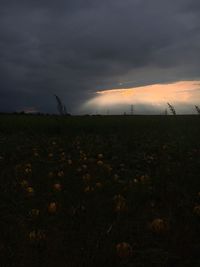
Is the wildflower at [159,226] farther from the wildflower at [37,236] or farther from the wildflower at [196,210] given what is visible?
the wildflower at [37,236]

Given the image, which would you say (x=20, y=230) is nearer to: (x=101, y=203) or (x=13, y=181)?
(x=101, y=203)

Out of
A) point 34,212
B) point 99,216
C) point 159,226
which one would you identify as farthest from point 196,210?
point 34,212

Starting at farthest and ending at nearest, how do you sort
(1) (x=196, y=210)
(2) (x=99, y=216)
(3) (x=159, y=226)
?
(1) (x=196, y=210) < (2) (x=99, y=216) < (3) (x=159, y=226)

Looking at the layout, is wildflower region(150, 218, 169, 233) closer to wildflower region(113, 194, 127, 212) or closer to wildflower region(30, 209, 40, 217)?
wildflower region(113, 194, 127, 212)

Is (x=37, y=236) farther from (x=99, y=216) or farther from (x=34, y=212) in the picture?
(x=99, y=216)

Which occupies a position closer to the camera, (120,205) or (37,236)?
(37,236)

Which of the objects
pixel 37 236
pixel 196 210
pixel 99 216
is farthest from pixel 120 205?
pixel 37 236

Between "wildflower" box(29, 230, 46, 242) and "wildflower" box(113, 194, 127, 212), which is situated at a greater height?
"wildflower" box(113, 194, 127, 212)

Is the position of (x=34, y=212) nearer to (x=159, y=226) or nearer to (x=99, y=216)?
(x=99, y=216)

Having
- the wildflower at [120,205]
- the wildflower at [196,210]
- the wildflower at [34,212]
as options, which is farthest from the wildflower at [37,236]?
the wildflower at [196,210]

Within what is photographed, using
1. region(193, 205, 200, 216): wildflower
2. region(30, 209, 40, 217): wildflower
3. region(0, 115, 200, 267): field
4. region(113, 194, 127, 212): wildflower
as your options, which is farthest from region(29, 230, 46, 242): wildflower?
region(193, 205, 200, 216): wildflower

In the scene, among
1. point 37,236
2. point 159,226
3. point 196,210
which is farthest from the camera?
point 196,210

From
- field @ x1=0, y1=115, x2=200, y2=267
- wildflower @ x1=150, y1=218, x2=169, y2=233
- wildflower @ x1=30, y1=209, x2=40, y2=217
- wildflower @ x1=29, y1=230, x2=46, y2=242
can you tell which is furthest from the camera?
wildflower @ x1=30, y1=209, x2=40, y2=217

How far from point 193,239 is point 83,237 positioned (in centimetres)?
93
